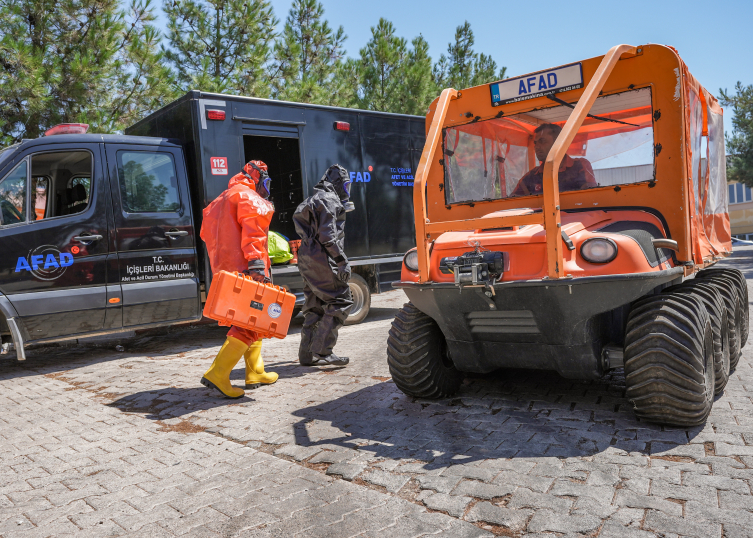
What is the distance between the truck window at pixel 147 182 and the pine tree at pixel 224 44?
5978mm

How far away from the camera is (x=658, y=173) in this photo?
4027 mm

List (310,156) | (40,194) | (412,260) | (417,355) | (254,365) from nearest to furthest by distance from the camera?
(412,260)
(417,355)
(254,365)
(40,194)
(310,156)

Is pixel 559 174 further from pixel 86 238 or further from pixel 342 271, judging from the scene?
pixel 86 238

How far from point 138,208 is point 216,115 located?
4.90 feet

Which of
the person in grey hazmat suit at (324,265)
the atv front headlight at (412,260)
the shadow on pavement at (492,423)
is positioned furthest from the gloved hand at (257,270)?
the atv front headlight at (412,260)

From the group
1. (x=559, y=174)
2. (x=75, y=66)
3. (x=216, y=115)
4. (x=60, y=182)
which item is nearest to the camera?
(x=559, y=174)

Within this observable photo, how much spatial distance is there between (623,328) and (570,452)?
3.44 feet

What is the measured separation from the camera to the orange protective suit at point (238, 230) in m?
4.88

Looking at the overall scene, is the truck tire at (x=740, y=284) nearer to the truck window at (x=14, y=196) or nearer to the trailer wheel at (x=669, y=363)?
the trailer wheel at (x=669, y=363)

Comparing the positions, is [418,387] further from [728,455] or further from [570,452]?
[728,455]

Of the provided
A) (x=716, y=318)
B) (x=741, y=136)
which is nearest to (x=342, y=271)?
(x=716, y=318)

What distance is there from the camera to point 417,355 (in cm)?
418

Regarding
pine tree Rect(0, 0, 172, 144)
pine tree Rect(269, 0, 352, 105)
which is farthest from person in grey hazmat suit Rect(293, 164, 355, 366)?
pine tree Rect(269, 0, 352, 105)

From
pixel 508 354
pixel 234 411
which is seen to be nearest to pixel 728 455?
pixel 508 354
